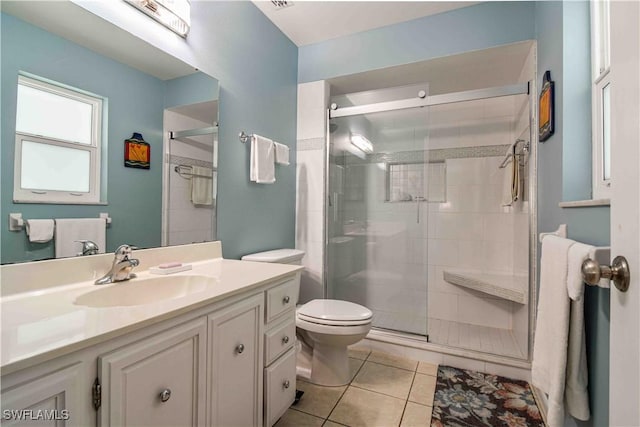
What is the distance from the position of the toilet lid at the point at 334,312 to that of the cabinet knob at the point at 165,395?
0.98m

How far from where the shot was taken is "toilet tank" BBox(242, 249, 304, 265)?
184cm

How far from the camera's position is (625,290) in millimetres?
476

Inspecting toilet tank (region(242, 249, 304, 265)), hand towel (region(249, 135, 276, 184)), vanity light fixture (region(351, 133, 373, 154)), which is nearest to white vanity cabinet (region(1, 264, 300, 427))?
toilet tank (region(242, 249, 304, 265))

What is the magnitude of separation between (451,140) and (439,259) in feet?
3.79

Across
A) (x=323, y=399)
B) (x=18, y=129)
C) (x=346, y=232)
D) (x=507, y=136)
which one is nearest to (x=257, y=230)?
(x=346, y=232)

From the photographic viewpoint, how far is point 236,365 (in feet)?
3.47

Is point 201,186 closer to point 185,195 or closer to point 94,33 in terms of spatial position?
point 185,195

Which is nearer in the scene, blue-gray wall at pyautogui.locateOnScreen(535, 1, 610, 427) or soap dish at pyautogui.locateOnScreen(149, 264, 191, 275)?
blue-gray wall at pyautogui.locateOnScreen(535, 1, 610, 427)

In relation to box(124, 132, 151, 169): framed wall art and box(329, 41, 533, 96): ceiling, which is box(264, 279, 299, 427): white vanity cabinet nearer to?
box(124, 132, 151, 169): framed wall art

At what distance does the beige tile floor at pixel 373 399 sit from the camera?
148 cm

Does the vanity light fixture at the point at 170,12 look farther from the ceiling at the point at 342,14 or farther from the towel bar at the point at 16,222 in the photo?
the towel bar at the point at 16,222

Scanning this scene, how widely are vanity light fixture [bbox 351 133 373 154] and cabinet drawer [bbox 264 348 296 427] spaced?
70.2 inches

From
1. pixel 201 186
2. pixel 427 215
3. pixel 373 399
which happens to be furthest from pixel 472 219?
pixel 201 186

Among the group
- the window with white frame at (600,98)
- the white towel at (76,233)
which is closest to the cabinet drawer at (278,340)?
the white towel at (76,233)
